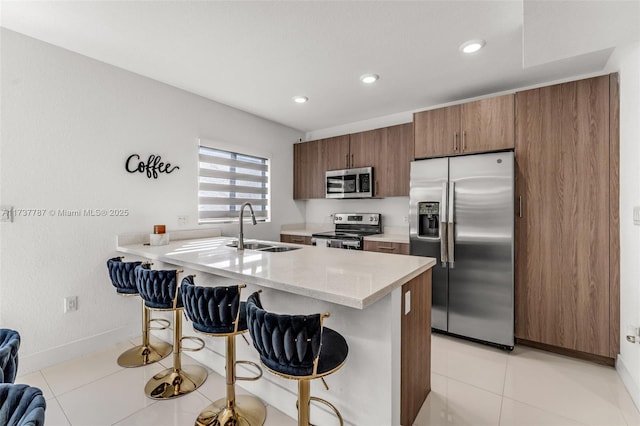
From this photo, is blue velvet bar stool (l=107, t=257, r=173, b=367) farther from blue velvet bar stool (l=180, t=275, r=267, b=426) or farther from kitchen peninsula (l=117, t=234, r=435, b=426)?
blue velvet bar stool (l=180, t=275, r=267, b=426)

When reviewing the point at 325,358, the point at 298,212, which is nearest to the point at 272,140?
the point at 298,212

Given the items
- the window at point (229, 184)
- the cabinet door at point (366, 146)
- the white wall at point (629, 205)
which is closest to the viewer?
the white wall at point (629, 205)

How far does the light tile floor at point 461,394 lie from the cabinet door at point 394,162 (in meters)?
1.96

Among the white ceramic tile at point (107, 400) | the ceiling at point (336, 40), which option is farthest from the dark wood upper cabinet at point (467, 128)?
the white ceramic tile at point (107, 400)

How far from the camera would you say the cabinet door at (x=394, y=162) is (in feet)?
11.6

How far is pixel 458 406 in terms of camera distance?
1.82 m

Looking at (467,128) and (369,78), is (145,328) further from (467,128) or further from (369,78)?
(467,128)

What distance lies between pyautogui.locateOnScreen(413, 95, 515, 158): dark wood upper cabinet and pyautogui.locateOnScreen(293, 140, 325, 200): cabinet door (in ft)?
5.38

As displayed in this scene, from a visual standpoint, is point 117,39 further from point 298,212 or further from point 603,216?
point 603,216

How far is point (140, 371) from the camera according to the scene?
2244mm

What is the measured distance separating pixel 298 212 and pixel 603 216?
3687mm

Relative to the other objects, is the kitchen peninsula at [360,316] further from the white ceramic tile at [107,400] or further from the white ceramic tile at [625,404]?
the white ceramic tile at [625,404]

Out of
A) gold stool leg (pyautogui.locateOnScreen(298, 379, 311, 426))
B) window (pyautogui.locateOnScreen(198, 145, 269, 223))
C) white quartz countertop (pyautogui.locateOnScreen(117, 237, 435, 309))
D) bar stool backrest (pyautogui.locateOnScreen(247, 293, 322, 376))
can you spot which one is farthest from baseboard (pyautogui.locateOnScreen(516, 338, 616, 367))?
window (pyautogui.locateOnScreen(198, 145, 269, 223))

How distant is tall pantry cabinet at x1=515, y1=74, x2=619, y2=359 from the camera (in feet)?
7.48
